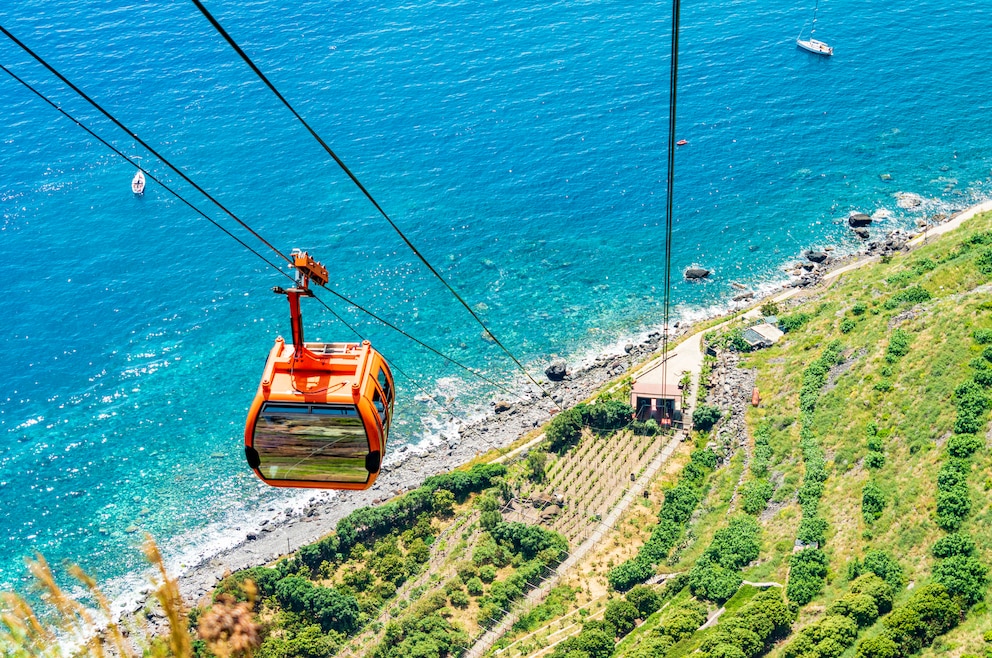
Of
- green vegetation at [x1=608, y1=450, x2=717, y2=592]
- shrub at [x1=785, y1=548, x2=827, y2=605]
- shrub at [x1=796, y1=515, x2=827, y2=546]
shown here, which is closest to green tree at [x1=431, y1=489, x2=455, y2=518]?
green vegetation at [x1=608, y1=450, x2=717, y2=592]

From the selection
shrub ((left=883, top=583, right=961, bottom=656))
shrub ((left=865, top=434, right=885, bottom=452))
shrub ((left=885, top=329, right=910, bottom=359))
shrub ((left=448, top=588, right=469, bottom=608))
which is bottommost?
shrub ((left=448, top=588, right=469, bottom=608))

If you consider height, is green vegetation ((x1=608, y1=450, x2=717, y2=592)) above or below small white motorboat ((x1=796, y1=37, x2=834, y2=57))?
below

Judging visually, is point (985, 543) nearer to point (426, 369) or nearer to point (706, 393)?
point (706, 393)

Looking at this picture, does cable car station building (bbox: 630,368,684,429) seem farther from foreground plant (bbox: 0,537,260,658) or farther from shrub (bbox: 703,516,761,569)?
foreground plant (bbox: 0,537,260,658)

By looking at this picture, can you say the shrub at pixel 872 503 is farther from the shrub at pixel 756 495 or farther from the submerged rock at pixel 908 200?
Answer: the submerged rock at pixel 908 200

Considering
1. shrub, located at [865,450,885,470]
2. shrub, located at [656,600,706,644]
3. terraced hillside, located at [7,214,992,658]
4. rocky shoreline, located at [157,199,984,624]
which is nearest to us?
terraced hillside, located at [7,214,992,658]

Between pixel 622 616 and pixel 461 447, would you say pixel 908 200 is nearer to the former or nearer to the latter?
pixel 461 447
